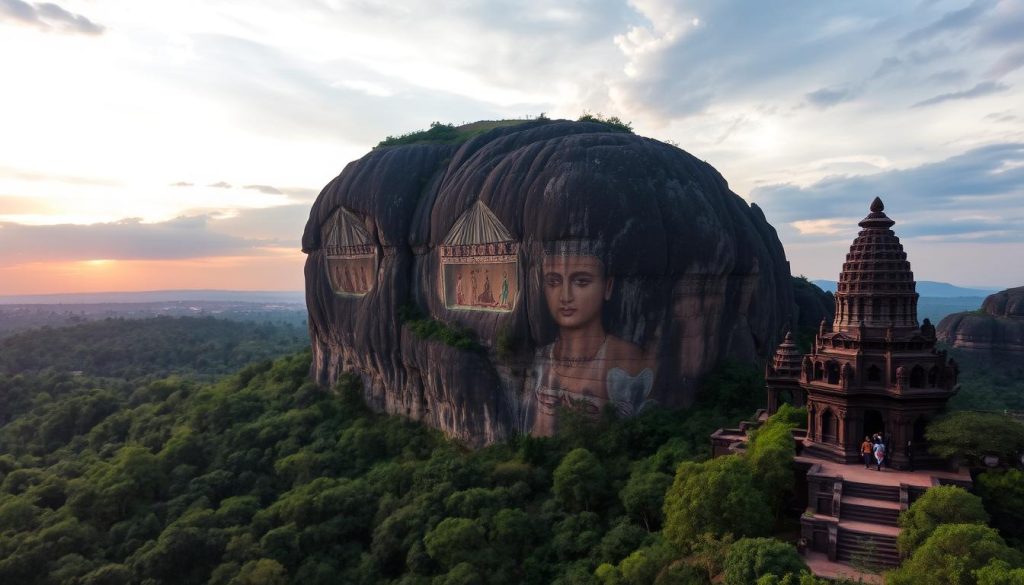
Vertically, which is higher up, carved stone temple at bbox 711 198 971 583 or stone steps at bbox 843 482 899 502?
carved stone temple at bbox 711 198 971 583

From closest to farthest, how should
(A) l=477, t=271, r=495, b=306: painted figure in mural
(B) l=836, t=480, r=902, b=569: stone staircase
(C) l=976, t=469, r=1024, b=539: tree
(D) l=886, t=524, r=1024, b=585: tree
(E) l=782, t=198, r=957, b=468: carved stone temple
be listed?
(D) l=886, t=524, r=1024, b=585: tree < (B) l=836, t=480, r=902, b=569: stone staircase < (C) l=976, t=469, r=1024, b=539: tree < (E) l=782, t=198, r=957, b=468: carved stone temple < (A) l=477, t=271, r=495, b=306: painted figure in mural

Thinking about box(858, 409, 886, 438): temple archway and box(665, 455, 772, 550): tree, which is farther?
box(858, 409, 886, 438): temple archway

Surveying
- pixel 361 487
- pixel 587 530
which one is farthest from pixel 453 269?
pixel 587 530

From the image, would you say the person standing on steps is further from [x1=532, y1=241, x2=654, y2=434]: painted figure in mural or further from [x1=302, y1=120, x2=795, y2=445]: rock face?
[x1=532, y1=241, x2=654, y2=434]: painted figure in mural

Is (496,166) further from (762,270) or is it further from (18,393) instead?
(18,393)

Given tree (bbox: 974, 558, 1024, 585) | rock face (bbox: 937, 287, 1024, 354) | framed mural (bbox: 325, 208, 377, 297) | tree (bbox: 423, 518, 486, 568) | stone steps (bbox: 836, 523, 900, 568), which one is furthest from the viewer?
rock face (bbox: 937, 287, 1024, 354)

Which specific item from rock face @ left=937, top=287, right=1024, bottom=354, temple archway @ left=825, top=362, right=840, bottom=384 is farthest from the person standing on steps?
rock face @ left=937, top=287, right=1024, bottom=354

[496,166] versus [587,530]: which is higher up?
[496,166]
